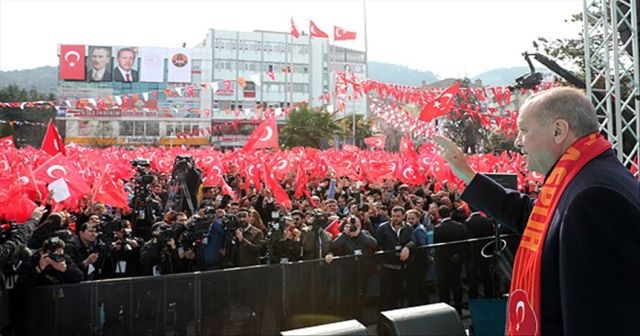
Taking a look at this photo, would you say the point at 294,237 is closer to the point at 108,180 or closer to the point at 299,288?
the point at 299,288

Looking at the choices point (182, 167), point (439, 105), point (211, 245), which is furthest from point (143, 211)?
point (439, 105)

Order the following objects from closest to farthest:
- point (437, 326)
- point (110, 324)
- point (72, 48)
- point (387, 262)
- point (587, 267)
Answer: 1. point (587, 267)
2. point (437, 326)
3. point (110, 324)
4. point (387, 262)
5. point (72, 48)

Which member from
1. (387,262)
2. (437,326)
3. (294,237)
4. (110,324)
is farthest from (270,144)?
(437,326)

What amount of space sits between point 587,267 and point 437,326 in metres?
2.92

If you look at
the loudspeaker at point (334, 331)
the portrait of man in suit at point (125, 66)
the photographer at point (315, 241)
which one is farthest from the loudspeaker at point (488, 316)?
the portrait of man in suit at point (125, 66)

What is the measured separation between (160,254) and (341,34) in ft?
97.0

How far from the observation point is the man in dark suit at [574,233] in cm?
144

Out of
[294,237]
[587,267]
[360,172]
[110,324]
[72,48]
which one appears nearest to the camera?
[587,267]

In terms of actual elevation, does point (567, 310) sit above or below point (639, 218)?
below

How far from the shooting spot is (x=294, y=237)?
8156 millimetres

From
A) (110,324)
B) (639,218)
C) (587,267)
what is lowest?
(110,324)

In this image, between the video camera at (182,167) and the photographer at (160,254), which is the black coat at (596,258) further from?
the video camera at (182,167)

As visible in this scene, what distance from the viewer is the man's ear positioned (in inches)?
68.8

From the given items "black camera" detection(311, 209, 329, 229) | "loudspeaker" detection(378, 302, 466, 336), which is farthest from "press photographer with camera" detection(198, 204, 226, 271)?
"loudspeaker" detection(378, 302, 466, 336)
